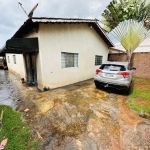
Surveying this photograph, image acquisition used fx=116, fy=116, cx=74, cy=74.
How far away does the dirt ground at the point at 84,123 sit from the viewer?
10.6 ft

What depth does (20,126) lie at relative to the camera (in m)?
3.88

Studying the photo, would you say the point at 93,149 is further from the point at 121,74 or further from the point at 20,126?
the point at 121,74

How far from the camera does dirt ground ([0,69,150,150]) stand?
3.22 m

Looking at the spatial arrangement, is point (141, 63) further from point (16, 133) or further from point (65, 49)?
point (16, 133)

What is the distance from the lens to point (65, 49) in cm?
784

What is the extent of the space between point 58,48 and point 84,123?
4968 millimetres

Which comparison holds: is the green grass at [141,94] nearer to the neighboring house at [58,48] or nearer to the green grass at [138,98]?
the green grass at [138,98]

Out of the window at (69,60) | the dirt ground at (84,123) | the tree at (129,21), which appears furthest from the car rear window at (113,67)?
the tree at (129,21)

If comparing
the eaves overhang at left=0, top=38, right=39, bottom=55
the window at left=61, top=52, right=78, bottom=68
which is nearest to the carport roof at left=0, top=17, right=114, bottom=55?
the eaves overhang at left=0, top=38, right=39, bottom=55

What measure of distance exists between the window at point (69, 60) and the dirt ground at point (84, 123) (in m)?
2.65

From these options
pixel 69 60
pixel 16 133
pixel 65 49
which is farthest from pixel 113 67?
pixel 16 133

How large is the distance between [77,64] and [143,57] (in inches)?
236

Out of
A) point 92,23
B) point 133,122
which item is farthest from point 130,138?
point 92,23

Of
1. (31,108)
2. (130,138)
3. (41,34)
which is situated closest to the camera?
(130,138)
